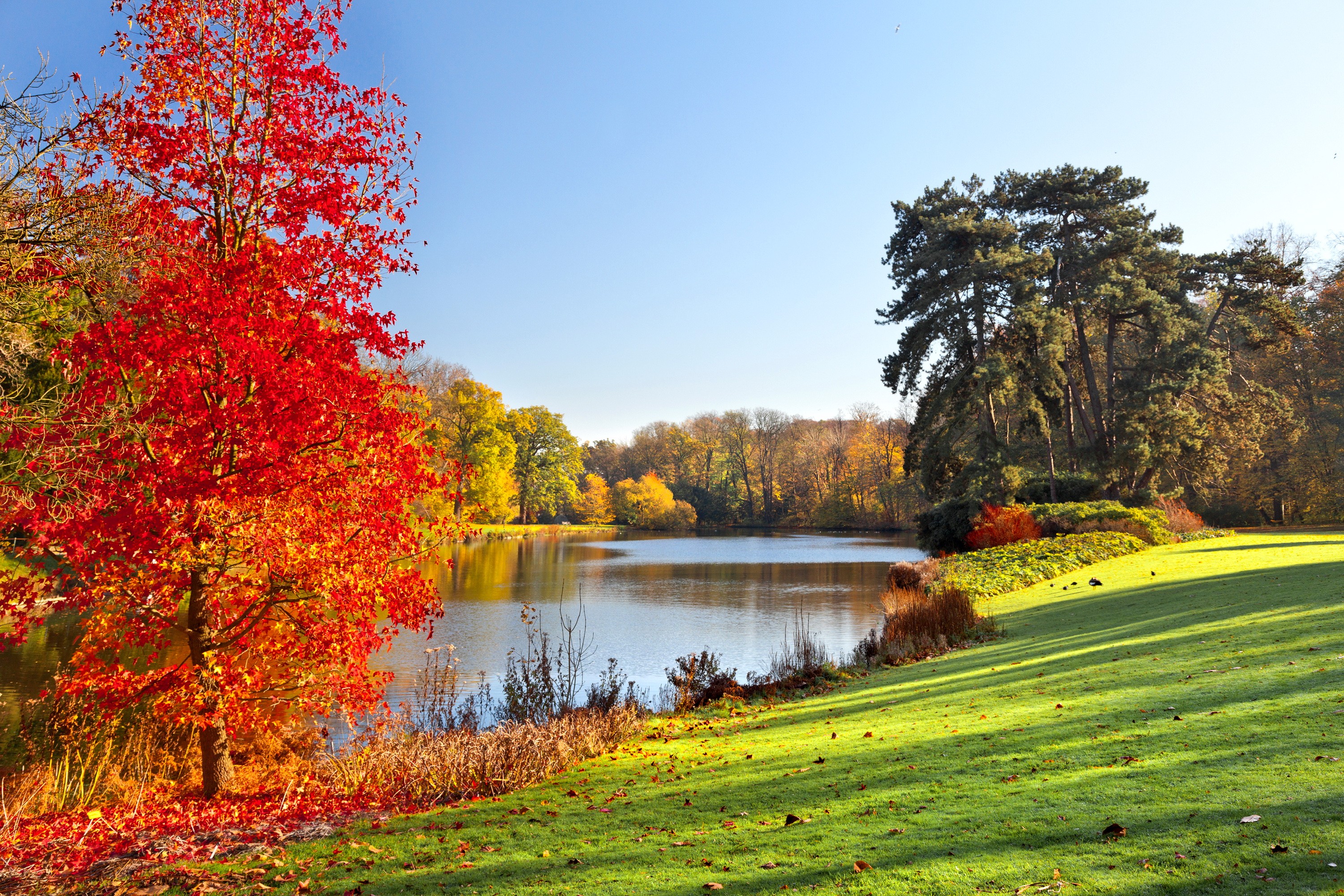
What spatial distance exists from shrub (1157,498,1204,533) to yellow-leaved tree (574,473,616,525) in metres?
57.0

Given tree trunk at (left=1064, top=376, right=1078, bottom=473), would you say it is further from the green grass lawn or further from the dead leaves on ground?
the dead leaves on ground

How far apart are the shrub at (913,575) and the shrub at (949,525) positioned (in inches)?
154

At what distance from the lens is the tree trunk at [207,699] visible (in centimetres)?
643

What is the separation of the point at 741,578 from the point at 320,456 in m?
23.3

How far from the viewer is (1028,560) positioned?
58.0ft

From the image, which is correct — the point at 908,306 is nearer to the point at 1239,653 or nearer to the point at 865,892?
the point at 1239,653

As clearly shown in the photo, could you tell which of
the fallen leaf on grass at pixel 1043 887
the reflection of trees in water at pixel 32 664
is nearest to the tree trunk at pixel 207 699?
the reflection of trees in water at pixel 32 664

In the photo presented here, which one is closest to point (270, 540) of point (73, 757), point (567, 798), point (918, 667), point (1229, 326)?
point (567, 798)

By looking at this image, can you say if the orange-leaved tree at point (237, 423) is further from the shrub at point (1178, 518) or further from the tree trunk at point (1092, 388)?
the tree trunk at point (1092, 388)

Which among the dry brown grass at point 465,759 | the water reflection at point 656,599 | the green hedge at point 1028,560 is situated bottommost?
the water reflection at point 656,599

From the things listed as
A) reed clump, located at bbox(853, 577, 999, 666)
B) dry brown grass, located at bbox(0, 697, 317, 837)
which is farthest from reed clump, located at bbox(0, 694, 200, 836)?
reed clump, located at bbox(853, 577, 999, 666)

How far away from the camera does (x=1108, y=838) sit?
3.39 meters

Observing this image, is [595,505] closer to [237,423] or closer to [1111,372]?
[1111,372]

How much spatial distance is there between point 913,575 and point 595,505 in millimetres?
61540
